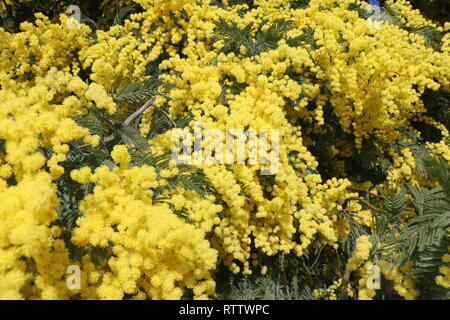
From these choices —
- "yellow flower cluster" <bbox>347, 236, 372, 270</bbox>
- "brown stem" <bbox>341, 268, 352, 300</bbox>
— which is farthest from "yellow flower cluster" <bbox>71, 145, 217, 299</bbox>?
"brown stem" <bbox>341, 268, 352, 300</bbox>

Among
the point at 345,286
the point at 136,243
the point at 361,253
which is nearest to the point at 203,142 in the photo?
the point at 136,243

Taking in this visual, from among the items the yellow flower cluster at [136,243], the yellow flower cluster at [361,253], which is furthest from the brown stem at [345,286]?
the yellow flower cluster at [136,243]

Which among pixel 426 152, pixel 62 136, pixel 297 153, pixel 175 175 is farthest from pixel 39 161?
pixel 426 152

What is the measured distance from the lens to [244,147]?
2.36 m

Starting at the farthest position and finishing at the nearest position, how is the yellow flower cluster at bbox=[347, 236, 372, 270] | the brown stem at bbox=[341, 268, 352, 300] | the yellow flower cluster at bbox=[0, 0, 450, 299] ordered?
the brown stem at bbox=[341, 268, 352, 300]
the yellow flower cluster at bbox=[347, 236, 372, 270]
the yellow flower cluster at bbox=[0, 0, 450, 299]

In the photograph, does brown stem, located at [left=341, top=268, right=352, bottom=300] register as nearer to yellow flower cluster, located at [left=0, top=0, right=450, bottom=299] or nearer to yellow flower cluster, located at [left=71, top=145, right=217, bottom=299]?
yellow flower cluster, located at [left=0, top=0, right=450, bottom=299]

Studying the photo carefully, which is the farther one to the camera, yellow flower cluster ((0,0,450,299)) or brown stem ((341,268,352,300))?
brown stem ((341,268,352,300))

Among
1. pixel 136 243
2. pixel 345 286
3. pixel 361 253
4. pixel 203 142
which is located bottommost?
pixel 345 286

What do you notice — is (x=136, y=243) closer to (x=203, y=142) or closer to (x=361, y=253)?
(x=203, y=142)

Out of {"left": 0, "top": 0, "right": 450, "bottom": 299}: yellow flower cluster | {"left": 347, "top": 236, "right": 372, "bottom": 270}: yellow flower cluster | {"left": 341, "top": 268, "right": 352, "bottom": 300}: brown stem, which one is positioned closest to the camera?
{"left": 0, "top": 0, "right": 450, "bottom": 299}: yellow flower cluster

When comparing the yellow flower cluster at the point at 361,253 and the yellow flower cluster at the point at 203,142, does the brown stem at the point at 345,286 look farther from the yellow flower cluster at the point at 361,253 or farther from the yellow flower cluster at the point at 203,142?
the yellow flower cluster at the point at 361,253

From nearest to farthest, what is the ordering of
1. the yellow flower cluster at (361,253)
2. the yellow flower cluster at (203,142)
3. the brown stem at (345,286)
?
the yellow flower cluster at (203,142), the yellow flower cluster at (361,253), the brown stem at (345,286)

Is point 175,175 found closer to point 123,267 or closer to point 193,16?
point 123,267

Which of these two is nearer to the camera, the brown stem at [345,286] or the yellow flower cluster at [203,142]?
the yellow flower cluster at [203,142]
